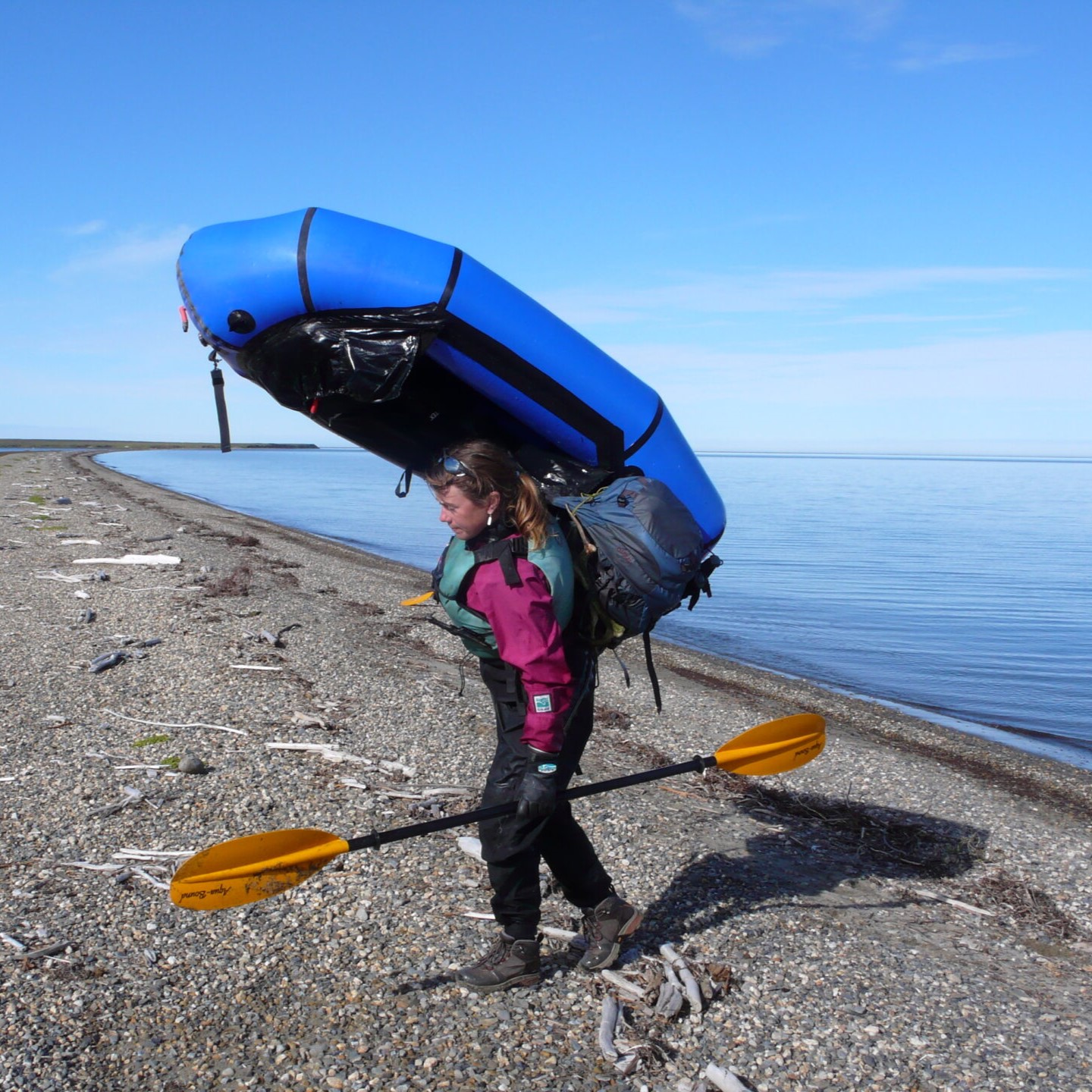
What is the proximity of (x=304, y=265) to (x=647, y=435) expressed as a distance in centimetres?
181

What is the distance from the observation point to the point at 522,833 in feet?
12.4

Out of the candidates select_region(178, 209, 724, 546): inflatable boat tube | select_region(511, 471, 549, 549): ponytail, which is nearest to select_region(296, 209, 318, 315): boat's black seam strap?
select_region(178, 209, 724, 546): inflatable boat tube

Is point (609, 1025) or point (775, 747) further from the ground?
point (775, 747)

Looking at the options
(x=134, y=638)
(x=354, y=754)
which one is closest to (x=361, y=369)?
(x=354, y=754)

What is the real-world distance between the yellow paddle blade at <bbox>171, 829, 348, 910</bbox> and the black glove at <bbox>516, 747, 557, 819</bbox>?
0.84m

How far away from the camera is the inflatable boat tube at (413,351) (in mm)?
4141

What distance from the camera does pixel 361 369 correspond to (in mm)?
4145

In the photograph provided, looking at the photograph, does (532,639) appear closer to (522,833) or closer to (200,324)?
(522,833)

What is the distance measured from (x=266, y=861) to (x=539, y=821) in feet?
3.81

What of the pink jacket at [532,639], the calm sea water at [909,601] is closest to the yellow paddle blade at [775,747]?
the pink jacket at [532,639]

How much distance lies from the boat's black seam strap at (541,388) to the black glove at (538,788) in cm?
155

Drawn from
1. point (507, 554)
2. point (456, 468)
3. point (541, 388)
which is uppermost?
point (541, 388)

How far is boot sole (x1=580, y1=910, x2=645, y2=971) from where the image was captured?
4.14 meters

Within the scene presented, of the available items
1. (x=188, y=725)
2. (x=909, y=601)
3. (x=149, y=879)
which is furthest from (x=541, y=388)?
(x=909, y=601)
